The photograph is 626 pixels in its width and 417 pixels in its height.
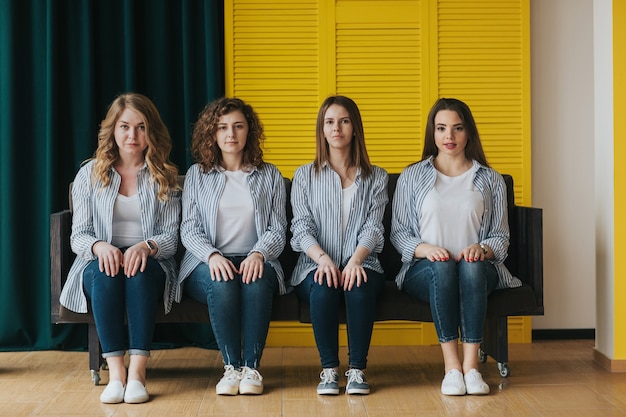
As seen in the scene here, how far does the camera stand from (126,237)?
304cm

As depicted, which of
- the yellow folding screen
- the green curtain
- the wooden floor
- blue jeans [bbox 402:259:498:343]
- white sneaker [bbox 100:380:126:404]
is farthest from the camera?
the yellow folding screen

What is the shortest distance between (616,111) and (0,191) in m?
2.65

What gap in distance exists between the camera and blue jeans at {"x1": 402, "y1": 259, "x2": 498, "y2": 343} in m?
2.85

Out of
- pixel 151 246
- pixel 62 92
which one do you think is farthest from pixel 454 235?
pixel 62 92

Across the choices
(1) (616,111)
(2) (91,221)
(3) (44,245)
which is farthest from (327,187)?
(3) (44,245)

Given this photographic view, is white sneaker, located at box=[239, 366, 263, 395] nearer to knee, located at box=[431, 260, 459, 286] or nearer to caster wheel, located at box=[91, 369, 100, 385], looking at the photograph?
caster wheel, located at box=[91, 369, 100, 385]

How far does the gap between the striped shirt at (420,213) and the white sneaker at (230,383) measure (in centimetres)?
68

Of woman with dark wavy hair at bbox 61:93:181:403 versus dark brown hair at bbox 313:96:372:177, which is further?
dark brown hair at bbox 313:96:372:177

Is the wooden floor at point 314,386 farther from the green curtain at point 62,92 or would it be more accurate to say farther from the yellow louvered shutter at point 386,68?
the yellow louvered shutter at point 386,68

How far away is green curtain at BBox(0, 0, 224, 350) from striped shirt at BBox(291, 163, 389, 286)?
0.90m

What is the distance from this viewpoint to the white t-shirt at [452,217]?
3.01 meters

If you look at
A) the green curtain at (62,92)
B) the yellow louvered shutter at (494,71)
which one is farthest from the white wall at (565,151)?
the green curtain at (62,92)

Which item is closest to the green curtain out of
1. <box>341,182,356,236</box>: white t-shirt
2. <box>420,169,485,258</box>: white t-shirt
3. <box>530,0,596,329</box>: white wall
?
<box>341,182,356,236</box>: white t-shirt

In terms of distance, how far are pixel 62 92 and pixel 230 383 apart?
5.62ft
